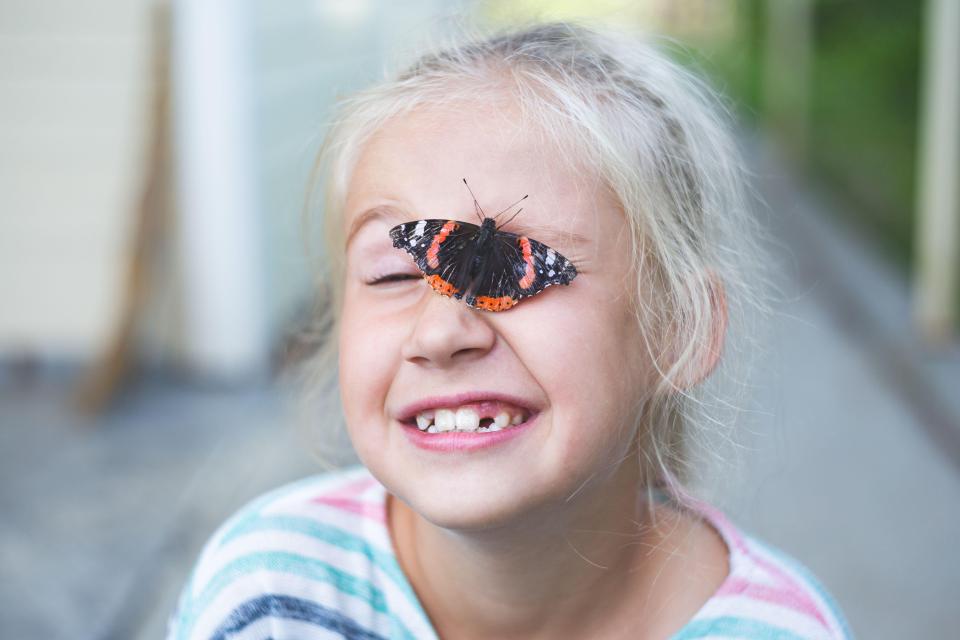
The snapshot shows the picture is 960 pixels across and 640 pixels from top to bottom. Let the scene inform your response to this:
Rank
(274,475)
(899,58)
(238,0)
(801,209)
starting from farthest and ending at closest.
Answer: (801,209) → (899,58) → (238,0) → (274,475)

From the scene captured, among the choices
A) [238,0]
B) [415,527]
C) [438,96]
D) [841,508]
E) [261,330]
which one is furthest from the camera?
[261,330]

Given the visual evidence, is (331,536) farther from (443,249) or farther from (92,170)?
(92,170)

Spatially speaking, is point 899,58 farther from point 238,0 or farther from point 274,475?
point 274,475

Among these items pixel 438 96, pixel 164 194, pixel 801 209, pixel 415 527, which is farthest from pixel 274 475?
pixel 801 209

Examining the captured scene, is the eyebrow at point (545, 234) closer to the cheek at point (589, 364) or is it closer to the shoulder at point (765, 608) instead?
the cheek at point (589, 364)

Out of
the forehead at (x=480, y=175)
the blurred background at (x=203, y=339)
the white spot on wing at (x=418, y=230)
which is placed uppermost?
the forehead at (x=480, y=175)

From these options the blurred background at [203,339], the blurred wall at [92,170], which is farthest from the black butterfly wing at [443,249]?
the blurred wall at [92,170]
